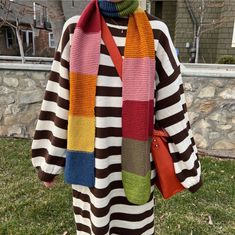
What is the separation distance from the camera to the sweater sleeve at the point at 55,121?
1.40m

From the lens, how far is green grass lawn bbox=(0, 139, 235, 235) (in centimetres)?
261

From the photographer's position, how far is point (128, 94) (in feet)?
4.32

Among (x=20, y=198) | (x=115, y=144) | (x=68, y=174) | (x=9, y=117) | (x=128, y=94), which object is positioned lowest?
(x=20, y=198)

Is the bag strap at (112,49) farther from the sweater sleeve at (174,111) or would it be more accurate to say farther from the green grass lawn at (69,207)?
the green grass lawn at (69,207)

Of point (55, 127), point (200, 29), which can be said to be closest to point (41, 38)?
point (200, 29)

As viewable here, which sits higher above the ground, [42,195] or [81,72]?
[81,72]

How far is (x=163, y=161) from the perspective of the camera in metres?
1.42

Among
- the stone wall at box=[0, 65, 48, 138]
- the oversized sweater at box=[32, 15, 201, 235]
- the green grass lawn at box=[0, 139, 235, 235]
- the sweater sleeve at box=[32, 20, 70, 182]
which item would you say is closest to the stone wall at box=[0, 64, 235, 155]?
the stone wall at box=[0, 65, 48, 138]

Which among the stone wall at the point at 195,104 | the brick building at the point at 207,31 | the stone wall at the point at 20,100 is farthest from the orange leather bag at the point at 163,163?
the brick building at the point at 207,31

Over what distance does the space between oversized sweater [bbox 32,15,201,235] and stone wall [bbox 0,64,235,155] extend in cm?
261

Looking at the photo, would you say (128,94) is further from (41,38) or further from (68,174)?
(41,38)

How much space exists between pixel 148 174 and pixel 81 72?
20.7 inches

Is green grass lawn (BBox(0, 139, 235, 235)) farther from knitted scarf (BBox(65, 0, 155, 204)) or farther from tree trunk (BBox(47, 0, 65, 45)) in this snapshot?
tree trunk (BBox(47, 0, 65, 45))

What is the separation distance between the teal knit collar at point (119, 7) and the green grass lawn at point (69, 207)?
1874mm
